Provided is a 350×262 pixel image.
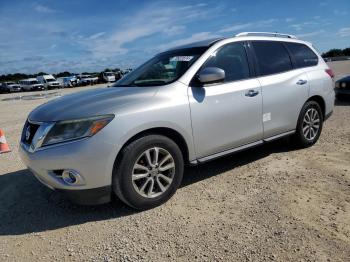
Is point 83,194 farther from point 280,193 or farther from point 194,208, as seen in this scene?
point 280,193

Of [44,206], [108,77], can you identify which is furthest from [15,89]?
[44,206]

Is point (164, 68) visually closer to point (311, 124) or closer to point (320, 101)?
point (311, 124)

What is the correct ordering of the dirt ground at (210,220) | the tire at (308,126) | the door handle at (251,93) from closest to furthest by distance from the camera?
the dirt ground at (210,220)
the door handle at (251,93)
the tire at (308,126)

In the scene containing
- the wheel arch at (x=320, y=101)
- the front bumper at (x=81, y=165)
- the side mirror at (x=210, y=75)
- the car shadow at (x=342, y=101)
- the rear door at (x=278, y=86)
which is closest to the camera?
the front bumper at (x=81, y=165)

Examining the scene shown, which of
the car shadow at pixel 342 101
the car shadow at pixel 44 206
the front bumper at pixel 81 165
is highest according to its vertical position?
the front bumper at pixel 81 165

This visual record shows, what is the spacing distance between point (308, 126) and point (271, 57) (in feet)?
4.33

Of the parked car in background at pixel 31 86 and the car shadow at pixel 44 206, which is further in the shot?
the parked car in background at pixel 31 86

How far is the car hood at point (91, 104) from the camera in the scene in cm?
353

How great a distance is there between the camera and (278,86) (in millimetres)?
4945

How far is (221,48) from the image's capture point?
14.7 feet

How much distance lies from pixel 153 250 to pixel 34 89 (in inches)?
1863

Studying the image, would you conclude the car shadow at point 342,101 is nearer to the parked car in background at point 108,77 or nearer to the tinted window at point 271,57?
the tinted window at point 271,57

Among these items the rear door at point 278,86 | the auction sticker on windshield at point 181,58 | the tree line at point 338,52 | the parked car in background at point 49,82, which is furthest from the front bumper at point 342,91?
the tree line at point 338,52

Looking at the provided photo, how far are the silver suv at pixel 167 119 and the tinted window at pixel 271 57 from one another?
0.06 feet
